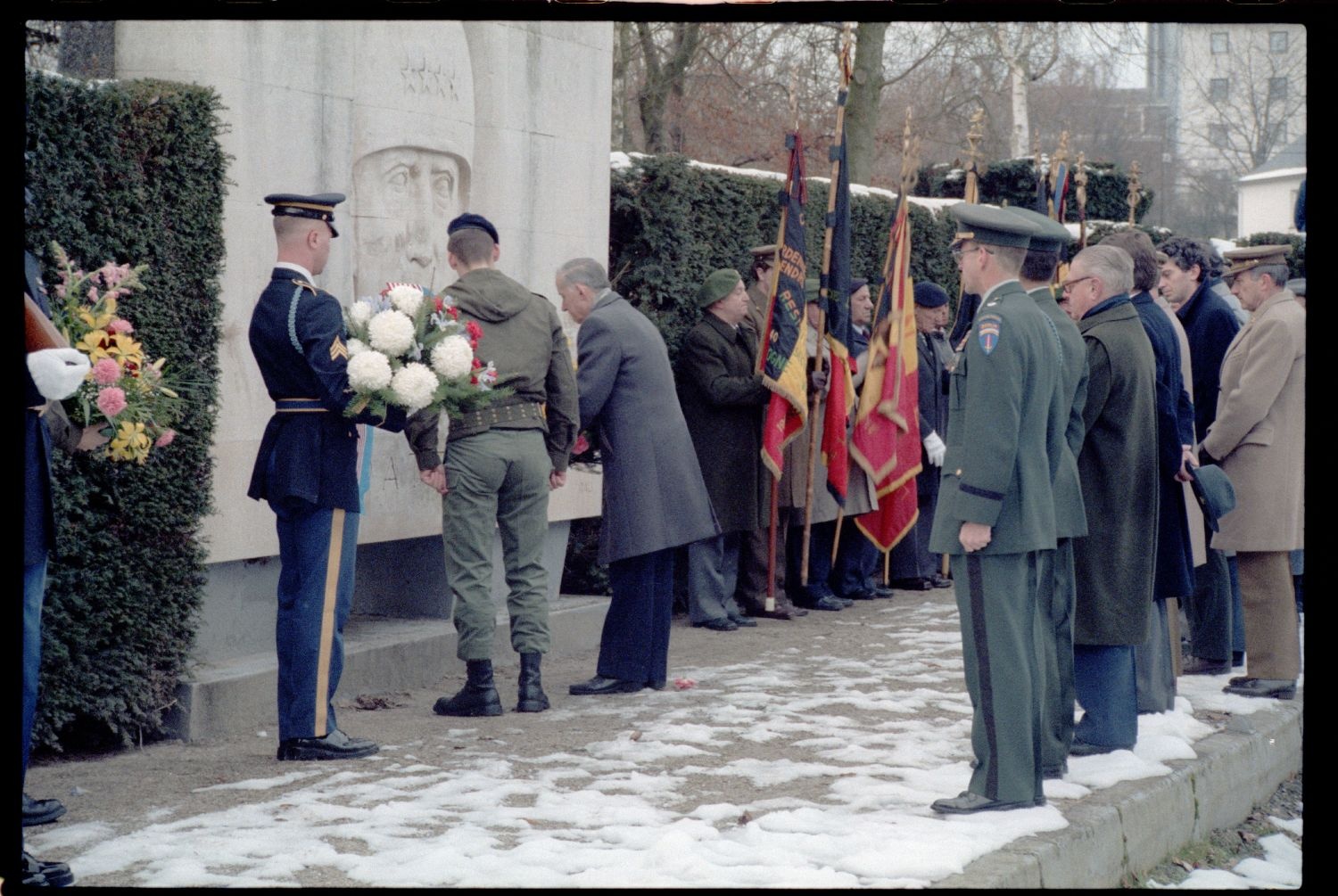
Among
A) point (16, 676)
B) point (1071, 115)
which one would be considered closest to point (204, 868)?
point (16, 676)

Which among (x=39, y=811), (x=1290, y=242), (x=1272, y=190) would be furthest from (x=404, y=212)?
(x=1272, y=190)

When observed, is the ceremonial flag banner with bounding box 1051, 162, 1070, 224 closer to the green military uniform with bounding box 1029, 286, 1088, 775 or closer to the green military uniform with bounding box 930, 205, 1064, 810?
the green military uniform with bounding box 1029, 286, 1088, 775

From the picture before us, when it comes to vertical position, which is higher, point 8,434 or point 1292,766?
point 8,434

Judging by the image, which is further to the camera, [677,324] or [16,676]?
[677,324]

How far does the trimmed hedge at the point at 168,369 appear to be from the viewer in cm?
587

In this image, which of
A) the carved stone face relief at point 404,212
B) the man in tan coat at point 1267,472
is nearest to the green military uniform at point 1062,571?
the man in tan coat at point 1267,472

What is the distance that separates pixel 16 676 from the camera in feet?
13.8

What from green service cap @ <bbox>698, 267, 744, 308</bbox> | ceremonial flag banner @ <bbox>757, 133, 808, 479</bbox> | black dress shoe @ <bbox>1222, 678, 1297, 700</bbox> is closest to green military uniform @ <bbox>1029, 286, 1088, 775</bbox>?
black dress shoe @ <bbox>1222, 678, 1297, 700</bbox>

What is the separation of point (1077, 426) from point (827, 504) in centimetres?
464

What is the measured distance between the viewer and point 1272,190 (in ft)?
117

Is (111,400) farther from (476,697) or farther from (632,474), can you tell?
(632,474)

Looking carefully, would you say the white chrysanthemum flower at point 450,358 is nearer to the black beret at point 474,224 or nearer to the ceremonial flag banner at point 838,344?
the black beret at point 474,224

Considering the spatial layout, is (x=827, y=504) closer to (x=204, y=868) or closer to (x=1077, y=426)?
(x=1077, y=426)

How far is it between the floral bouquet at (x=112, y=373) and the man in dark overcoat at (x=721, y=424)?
4522 mm
